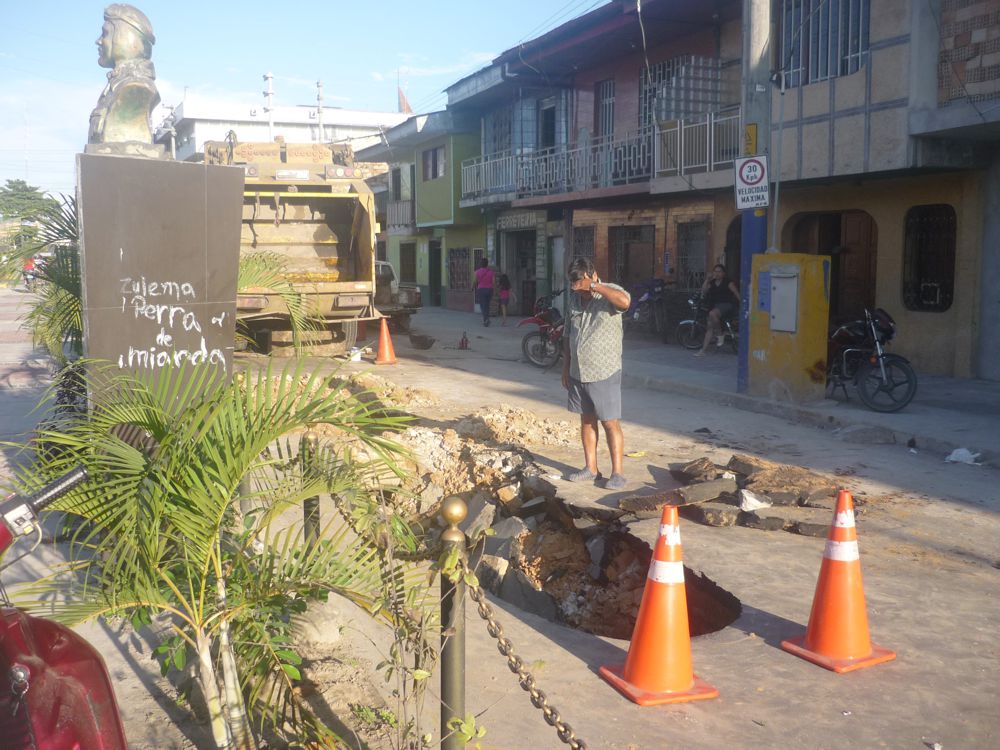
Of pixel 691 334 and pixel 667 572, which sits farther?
pixel 691 334

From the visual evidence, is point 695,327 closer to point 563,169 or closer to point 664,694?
point 563,169

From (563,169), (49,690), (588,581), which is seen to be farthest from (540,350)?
(49,690)

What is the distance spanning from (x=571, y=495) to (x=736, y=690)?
3.02m

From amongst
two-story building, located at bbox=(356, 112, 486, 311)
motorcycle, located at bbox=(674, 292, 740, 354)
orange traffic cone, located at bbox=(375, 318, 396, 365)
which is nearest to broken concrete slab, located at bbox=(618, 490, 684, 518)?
orange traffic cone, located at bbox=(375, 318, 396, 365)

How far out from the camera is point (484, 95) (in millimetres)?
25953

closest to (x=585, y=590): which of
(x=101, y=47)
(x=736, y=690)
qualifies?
(x=736, y=690)

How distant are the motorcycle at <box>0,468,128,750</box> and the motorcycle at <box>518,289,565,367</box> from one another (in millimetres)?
12255

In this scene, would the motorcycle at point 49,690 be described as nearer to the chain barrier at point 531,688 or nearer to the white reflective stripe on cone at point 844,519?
the chain barrier at point 531,688

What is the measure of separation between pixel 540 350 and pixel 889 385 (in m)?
5.84

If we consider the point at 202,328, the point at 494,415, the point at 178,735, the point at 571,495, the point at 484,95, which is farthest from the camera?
the point at 484,95

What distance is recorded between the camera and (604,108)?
21484 millimetres

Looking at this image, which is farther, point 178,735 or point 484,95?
point 484,95

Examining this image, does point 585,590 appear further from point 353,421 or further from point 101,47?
point 101,47

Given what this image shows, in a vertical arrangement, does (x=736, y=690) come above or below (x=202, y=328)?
below
